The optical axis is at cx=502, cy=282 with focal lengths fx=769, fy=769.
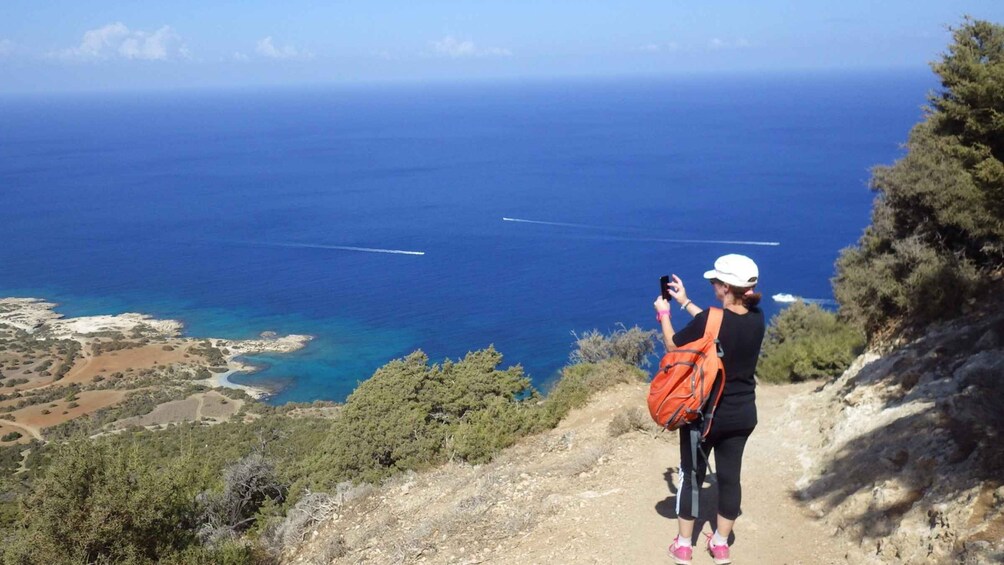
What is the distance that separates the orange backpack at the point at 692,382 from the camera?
375 cm

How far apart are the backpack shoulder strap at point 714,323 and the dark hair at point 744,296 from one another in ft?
0.41

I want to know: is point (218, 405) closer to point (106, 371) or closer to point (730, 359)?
point (106, 371)

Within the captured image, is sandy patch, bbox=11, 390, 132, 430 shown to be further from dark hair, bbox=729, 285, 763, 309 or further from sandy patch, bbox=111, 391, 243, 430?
dark hair, bbox=729, 285, 763, 309

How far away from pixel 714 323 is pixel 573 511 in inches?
98.3

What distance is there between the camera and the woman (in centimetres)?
376

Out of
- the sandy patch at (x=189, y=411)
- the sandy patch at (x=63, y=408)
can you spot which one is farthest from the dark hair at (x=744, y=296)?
the sandy patch at (x=63, y=408)

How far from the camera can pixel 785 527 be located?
5.21 m

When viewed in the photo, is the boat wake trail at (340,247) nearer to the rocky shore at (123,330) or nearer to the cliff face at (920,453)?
the rocky shore at (123,330)

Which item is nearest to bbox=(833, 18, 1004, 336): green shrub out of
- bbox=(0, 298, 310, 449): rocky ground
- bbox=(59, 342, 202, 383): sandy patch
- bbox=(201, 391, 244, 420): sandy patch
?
bbox=(0, 298, 310, 449): rocky ground

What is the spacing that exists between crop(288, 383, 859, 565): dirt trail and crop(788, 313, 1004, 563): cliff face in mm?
241

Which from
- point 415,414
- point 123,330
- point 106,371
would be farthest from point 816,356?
point 123,330

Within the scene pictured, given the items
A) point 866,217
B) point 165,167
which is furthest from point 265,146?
point 866,217

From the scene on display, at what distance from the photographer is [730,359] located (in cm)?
379

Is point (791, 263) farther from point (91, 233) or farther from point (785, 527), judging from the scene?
point (91, 233)
